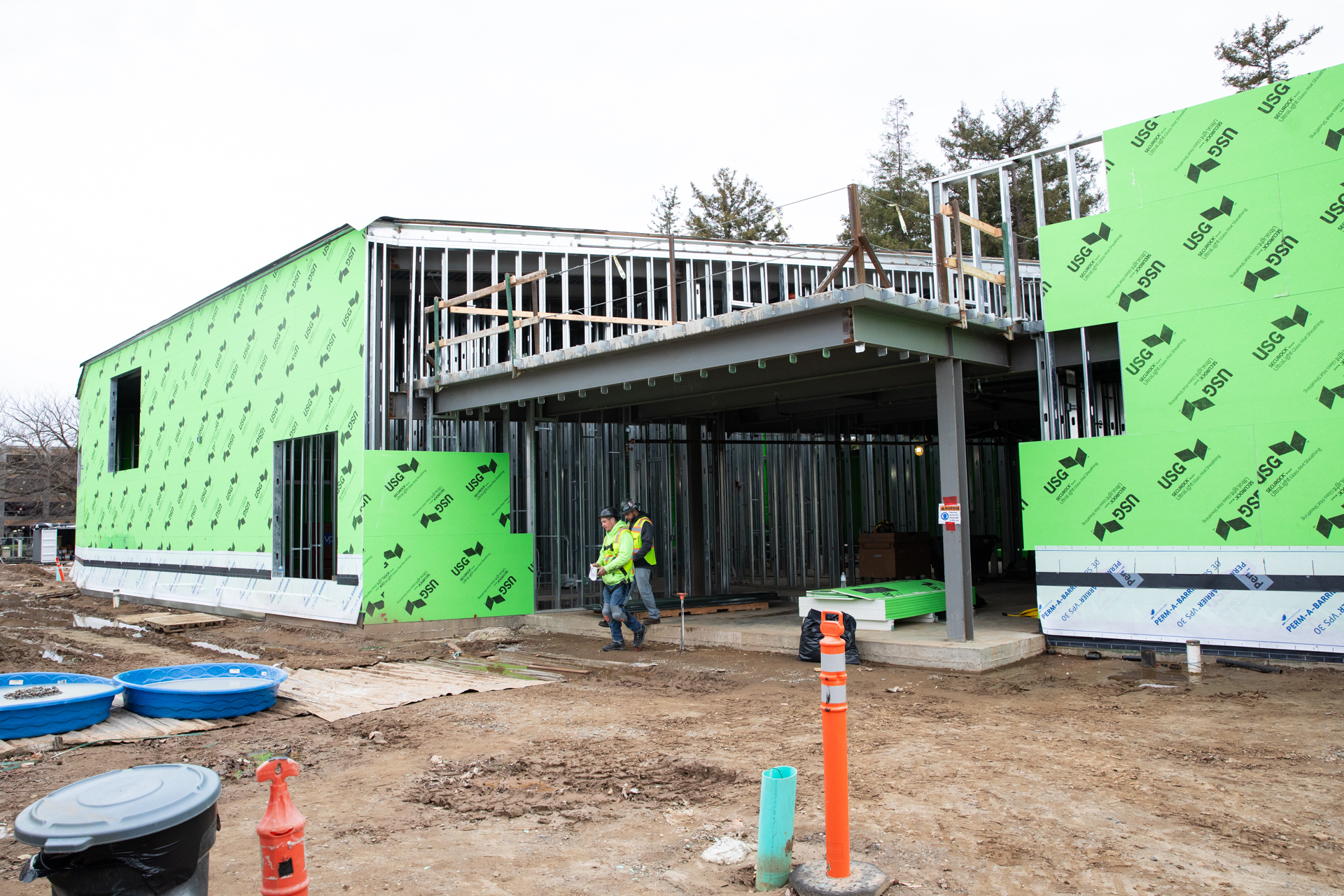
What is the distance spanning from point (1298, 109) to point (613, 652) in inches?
367

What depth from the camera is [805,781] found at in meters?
5.57

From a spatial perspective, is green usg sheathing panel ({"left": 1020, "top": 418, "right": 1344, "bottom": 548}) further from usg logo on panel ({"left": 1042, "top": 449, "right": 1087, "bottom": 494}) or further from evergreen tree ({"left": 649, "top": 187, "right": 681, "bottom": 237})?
evergreen tree ({"left": 649, "top": 187, "right": 681, "bottom": 237})

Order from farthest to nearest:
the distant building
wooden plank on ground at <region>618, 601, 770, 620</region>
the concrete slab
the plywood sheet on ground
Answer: the distant building → wooden plank on ground at <region>618, 601, 770, 620</region> → the concrete slab → the plywood sheet on ground

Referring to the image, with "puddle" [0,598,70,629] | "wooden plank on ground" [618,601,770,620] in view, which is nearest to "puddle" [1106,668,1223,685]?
"wooden plank on ground" [618,601,770,620]

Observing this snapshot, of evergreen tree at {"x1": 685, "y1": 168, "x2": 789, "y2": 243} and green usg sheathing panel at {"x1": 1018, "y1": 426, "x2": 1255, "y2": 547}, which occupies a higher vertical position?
evergreen tree at {"x1": 685, "y1": 168, "x2": 789, "y2": 243}

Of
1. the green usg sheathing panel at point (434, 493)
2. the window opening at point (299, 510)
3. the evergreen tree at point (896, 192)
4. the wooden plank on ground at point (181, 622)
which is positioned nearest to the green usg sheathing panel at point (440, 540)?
the green usg sheathing panel at point (434, 493)

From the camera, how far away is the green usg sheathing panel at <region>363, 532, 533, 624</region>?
519 inches

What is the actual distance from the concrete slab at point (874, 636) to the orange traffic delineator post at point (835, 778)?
5.98 meters

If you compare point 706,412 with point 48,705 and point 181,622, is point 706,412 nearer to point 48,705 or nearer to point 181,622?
point 181,622

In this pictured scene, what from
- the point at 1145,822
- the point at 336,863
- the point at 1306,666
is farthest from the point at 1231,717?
the point at 336,863

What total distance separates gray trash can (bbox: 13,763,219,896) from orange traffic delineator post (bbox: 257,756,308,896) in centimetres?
20

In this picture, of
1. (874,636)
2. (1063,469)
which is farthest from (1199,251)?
(874,636)

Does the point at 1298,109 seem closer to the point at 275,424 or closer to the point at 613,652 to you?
the point at 613,652

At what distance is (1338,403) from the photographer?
336 inches
